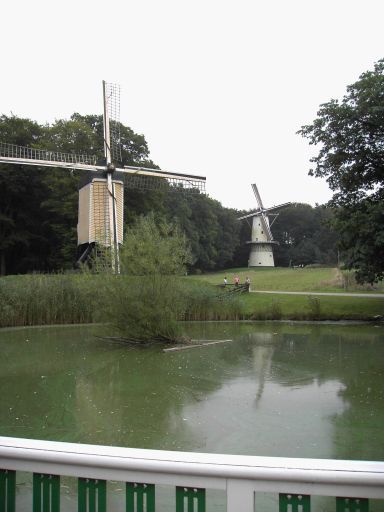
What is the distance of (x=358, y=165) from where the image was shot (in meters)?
19.0

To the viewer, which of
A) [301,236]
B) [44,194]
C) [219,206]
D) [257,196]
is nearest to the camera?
[44,194]

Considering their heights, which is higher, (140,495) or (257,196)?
(257,196)

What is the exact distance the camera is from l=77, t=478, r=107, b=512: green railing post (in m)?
1.94

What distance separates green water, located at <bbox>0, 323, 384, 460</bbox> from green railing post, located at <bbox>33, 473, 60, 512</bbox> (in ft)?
11.9

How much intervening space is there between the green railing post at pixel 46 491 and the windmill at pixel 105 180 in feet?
73.6

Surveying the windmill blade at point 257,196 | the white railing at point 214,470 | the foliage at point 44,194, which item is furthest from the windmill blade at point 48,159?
the windmill blade at point 257,196

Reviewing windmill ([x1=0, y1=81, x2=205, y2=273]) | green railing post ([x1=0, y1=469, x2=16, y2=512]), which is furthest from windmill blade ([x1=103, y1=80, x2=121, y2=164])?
green railing post ([x1=0, y1=469, x2=16, y2=512])

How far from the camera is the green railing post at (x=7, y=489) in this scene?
2044 mm

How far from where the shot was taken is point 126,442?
5.68m

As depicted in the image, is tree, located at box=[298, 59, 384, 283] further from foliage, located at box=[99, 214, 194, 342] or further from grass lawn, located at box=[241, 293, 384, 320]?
foliage, located at box=[99, 214, 194, 342]

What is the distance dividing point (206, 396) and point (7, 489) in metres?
6.27

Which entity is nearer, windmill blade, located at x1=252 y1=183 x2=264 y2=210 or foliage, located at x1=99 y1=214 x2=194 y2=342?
foliage, located at x1=99 y1=214 x2=194 y2=342

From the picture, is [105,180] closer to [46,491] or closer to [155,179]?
[155,179]

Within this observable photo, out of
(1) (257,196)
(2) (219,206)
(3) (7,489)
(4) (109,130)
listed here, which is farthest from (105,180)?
(2) (219,206)
